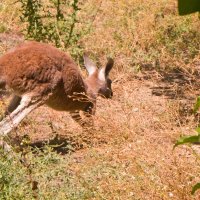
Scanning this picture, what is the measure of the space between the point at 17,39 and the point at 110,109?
329 centimetres

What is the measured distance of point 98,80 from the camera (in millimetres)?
7641

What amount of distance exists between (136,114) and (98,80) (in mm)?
1592

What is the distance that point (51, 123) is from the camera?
6.05 meters

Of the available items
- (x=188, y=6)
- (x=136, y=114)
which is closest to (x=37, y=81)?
(x=136, y=114)

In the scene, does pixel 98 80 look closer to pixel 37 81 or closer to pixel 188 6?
pixel 37 81

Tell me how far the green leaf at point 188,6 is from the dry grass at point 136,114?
238 centimetres

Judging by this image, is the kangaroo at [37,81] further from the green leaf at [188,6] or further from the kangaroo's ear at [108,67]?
the green leaf at [188,6]

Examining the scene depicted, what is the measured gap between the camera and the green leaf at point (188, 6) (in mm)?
1433

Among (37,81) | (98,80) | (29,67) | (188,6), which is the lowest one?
(98,80)

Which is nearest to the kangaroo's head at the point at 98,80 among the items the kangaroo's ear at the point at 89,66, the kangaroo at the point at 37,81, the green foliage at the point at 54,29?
the kangaroo's ear at the point at 89,66

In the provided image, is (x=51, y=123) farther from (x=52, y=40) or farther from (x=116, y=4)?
(x=116, y=4)

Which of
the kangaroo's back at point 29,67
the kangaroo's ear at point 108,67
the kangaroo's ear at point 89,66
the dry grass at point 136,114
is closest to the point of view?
the dry grass at point 136,114

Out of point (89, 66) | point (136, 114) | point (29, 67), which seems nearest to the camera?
point (29, 67)

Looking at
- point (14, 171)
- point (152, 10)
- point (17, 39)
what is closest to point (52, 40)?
point (17, 39)
